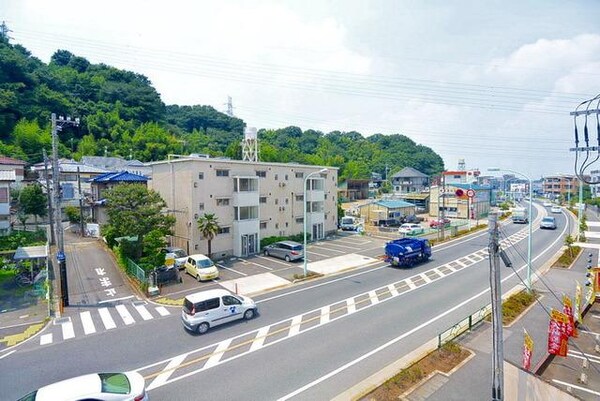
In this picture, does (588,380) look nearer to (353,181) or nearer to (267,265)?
(267,265)

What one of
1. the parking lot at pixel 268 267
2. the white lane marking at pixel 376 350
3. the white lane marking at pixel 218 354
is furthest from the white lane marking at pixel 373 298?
the white lane marking at pixel 218 354

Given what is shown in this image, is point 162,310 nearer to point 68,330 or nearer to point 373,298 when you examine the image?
point 68,330

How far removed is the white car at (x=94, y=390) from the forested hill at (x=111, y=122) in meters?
62.9

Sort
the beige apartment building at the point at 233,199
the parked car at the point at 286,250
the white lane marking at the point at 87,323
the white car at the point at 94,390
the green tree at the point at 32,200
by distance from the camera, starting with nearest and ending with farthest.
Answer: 1. the white car at the point at 94,390
2. the white lane marking at the point at 87,323
3. the beige apartment building at the point at 233,199
4. the parked car at the point at 286,250
5. the green tree at the point at 32,200

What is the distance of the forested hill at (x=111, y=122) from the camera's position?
208ft

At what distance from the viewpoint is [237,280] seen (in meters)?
24.3

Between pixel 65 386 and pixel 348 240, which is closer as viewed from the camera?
pixel 65 386

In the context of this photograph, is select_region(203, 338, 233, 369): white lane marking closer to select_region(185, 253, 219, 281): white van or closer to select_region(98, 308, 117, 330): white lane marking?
select_region(98, 308, 117, 330): white lane marking

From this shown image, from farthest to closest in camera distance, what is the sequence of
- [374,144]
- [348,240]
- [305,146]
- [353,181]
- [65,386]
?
[374,144]
[305,146]
[353,181]
[348,240]
[65,386]

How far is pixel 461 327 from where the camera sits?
15406 mm

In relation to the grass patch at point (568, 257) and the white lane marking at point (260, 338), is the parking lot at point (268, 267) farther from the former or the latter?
the grass patch at point (568, 257)

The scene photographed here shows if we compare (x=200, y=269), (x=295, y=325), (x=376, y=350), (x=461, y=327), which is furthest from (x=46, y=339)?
(x=461, y=327)

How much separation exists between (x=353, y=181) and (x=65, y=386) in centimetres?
7805

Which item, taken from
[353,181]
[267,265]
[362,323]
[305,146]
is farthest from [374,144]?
[362,323]
